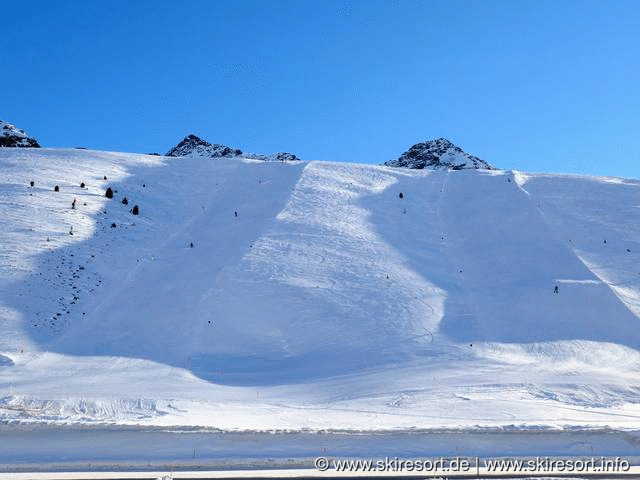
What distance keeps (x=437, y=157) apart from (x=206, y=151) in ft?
98.0

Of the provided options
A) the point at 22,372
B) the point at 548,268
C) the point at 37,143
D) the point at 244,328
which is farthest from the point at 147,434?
the point at 37,143

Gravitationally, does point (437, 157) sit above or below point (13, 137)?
above

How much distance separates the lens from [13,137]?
52.5 meters

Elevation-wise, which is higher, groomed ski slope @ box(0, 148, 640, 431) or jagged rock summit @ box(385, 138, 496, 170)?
jagged rock summit @ box(385, 138, 496, 170)
